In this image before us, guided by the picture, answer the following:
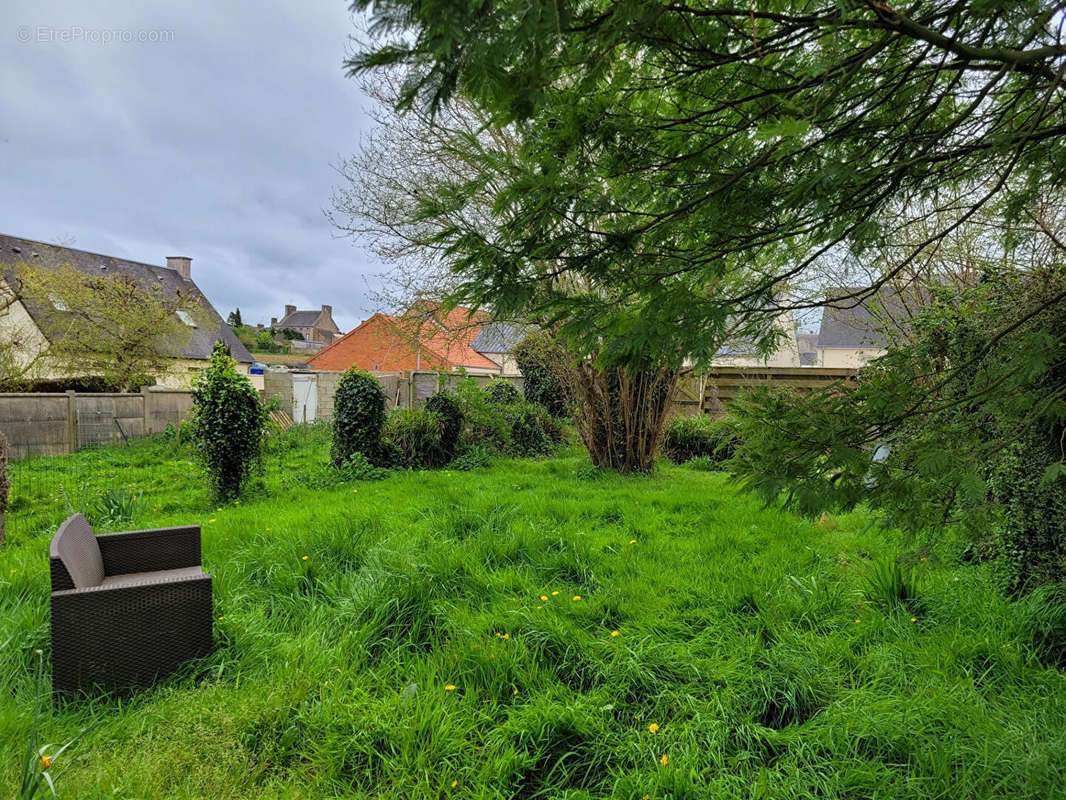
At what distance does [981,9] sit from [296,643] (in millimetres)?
3297

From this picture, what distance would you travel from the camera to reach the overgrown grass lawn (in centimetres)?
174

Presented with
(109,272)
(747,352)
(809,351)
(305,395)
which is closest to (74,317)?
(305,395)

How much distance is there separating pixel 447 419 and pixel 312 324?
49.1m

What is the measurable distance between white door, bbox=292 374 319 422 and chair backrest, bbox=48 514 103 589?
40.1 ft

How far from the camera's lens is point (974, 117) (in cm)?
202

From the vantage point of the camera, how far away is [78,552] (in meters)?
2.48

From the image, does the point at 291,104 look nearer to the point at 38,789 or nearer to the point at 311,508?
the point at 311,508

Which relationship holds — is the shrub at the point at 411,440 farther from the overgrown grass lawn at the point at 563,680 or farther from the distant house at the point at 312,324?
the distant house at the point at 312,324

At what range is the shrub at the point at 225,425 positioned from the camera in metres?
5.50

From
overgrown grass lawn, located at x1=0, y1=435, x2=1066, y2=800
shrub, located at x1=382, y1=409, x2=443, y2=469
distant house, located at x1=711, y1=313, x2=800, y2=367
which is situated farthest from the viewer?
shrub, located at x1=382, y1=409, x2=443, y2=469

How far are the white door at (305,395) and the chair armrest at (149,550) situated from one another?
475 inches

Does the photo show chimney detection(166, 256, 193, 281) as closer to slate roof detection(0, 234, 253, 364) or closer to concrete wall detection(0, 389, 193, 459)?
slate roof detection(0, 234, 253, 364)

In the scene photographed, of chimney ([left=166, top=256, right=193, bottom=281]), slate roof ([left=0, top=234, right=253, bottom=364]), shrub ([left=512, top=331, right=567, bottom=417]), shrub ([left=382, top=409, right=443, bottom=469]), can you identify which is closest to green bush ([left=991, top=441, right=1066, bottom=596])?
shrub ([left=382, top=409, right=443, bottom=469])

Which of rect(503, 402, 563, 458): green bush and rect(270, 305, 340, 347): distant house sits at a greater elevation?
rect(270, 305, 340, 347): distant house
